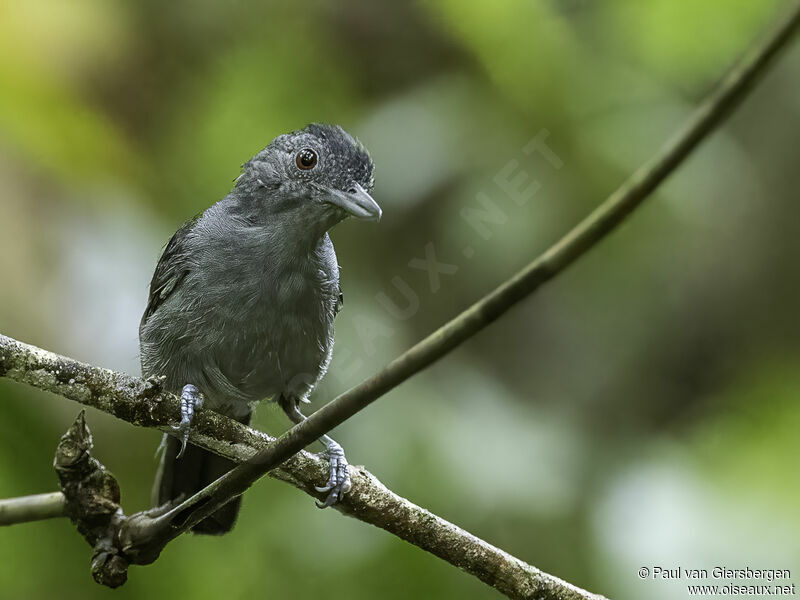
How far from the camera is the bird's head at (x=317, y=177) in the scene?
2.17 m

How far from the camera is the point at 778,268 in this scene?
3.72 meters

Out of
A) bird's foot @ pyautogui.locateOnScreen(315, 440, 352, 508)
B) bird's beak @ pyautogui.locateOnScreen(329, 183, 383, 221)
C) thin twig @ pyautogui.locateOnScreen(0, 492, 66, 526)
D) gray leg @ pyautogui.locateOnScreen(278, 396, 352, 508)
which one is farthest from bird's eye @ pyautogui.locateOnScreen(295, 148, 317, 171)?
thin twig @ pyautogui.locateOnScreen(0, 492, 66, 526)

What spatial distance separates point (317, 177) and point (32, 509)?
1040 millimetres

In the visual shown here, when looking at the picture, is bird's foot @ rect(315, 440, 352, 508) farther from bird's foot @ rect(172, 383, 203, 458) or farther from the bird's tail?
the bird's tail

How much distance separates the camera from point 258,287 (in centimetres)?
238

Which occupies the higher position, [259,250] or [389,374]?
[259,250]

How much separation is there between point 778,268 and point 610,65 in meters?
1.18

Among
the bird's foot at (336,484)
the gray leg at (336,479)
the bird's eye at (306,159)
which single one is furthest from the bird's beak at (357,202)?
the bird's foot at (336,484)

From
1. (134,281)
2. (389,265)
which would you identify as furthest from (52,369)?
(389,265)

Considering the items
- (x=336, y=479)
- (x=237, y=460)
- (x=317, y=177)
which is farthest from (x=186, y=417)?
(x=317, y=177)

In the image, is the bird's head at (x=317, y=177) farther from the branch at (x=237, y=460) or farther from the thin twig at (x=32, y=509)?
the thin twig at (x=32, y=509)

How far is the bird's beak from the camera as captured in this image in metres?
2.09

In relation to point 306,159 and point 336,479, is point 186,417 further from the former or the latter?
point 306,159

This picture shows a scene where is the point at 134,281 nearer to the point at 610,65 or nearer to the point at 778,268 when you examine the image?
the point at 610,65
